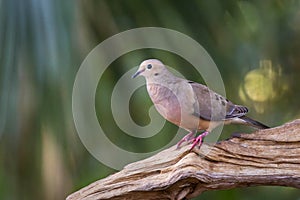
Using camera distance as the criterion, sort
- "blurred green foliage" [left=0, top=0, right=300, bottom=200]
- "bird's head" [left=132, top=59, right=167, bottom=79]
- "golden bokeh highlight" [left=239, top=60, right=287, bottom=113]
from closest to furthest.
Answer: "bird's head" [left=132, top=59, right=167, bottom=79], "blurred green foliage" [left=0, top=0, right=300, bottom=200], "golden bokeh highlight" [left=239, top=60, right=287, bottom=113]

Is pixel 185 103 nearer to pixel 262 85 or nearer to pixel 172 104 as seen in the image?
pixel 172 104

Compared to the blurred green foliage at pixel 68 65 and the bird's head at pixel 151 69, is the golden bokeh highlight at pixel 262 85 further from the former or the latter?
the bird's head at pixel 151 69

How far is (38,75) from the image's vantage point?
75 centimetres

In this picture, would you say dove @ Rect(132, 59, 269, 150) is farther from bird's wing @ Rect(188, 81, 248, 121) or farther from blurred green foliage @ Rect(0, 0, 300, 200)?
blurred green foliage @ Rect(0, 0, 300, 200)

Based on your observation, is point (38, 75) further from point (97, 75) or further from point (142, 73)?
point (142, 73)

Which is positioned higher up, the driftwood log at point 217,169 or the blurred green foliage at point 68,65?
the blurred green foliage at point 68,65

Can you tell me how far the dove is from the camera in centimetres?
57

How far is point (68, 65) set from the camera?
759 millimetres

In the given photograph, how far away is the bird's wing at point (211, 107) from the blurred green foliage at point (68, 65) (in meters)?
0.18

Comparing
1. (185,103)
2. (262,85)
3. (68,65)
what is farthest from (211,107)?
(262,85)

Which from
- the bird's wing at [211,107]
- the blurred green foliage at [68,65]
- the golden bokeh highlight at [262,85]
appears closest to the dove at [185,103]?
the bird's wing at [211,107]

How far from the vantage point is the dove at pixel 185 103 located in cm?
57

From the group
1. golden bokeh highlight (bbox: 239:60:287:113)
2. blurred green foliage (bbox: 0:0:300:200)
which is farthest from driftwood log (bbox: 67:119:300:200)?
golden bokeh highlight (bbox: 239:60:287:113)

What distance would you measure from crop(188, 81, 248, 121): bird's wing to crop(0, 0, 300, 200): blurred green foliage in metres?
0.18
